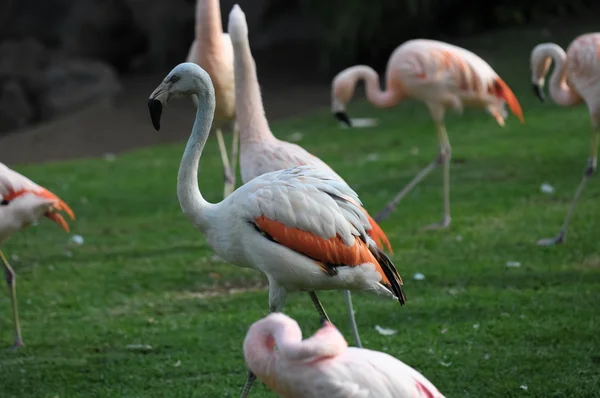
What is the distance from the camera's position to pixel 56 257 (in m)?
7.08

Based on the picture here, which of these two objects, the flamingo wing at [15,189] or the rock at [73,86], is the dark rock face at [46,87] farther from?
the flamingo wing at [15,189]

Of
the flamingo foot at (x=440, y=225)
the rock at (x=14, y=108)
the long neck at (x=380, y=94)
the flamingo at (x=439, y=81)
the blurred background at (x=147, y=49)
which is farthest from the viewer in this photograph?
the rock at (x=14, y=108)

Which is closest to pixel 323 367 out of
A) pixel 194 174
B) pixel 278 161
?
pixel 194 174

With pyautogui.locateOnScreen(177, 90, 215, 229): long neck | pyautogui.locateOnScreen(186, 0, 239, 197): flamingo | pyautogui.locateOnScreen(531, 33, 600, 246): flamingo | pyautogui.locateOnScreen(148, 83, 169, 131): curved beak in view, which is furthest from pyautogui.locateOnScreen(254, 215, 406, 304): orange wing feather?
pyautogui.locateOnScreen(186, 0, 239, 197): flamingo

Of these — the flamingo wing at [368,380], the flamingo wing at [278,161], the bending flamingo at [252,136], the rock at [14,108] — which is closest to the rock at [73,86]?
the rock at [14,108]

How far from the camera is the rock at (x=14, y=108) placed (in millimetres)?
15148

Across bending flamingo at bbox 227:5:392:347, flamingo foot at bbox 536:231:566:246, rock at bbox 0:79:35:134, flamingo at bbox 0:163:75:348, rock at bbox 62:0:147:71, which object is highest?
bending flamingo at bbox 227:5:392:347

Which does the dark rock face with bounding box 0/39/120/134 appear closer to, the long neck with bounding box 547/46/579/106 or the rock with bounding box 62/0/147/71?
the rock with bounding box 62/0/147/71

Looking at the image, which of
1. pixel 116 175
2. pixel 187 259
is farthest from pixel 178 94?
pixel 116 175

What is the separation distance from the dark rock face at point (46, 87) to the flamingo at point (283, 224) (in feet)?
37.4

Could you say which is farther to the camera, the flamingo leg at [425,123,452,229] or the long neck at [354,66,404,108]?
the long neck at [354,66,404,108]

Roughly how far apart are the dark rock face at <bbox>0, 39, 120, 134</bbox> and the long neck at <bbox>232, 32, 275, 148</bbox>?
10294mm

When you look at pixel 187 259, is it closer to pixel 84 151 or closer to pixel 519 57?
pixel 84 151

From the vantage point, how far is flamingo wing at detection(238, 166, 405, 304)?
12.6 feet
